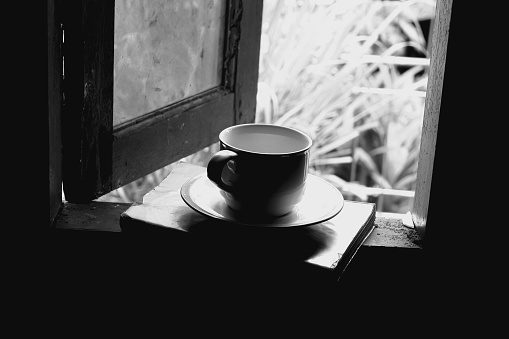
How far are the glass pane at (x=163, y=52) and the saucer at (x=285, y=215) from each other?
0.19 m

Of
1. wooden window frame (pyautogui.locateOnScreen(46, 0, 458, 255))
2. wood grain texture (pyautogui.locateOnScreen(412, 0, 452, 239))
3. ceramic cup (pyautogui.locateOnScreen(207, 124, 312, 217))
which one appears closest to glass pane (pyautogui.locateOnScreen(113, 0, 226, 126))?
wooden window frame (pyautogui.locateOnScreen(46, 0, 458, 255))

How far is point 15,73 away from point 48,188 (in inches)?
6.6

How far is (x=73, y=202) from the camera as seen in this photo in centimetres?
117

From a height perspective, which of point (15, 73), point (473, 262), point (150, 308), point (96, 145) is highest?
point (15, 73)

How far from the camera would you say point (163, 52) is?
1.23m

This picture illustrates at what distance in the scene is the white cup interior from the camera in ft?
3.54

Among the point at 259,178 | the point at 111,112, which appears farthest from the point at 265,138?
the point at 111,112

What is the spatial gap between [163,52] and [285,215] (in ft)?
1.26

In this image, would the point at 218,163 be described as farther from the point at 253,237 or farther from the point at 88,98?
the point at 88,98

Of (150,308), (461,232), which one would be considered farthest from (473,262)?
(150,308)

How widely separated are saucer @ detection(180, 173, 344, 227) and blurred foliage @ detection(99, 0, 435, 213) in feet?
3.20

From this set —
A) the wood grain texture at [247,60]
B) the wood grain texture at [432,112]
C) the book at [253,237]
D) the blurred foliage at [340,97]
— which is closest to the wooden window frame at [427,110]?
the wood grain texture at [432,112]

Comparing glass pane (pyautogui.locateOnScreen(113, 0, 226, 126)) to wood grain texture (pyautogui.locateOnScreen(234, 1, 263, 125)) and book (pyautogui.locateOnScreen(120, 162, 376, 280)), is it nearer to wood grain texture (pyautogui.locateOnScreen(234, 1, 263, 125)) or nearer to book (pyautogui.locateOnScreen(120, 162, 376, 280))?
wood grain texture (pyautogui.locateOnScreen(234, 1, 263, 125))

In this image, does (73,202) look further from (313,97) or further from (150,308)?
(313,97)
